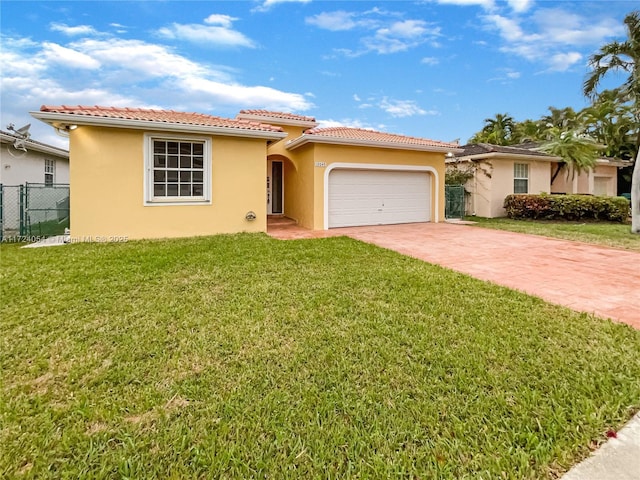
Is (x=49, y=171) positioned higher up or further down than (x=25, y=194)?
higher up

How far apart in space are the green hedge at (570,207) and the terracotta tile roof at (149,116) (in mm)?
14062

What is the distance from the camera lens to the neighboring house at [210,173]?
10.7 metres

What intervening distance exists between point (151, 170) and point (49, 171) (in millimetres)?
10603

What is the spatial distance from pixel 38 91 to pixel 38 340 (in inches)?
625

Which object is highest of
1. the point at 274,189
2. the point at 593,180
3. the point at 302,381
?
the point at 593,180

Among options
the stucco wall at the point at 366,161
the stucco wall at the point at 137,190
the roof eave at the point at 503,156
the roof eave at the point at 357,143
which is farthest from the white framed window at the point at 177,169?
the roof eave at the point at 503,156

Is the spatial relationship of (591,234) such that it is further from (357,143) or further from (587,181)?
(587,181)

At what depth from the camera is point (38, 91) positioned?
15172 mm

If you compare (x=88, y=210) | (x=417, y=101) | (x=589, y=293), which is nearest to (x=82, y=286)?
(x=88, y=210)

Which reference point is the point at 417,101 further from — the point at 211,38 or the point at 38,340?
the point at 38,340

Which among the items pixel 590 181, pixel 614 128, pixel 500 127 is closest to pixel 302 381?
pixel 590 181

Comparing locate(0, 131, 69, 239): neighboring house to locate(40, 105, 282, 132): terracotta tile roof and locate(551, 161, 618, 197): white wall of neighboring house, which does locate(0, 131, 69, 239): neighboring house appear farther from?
locate(551, 161, 618, 197): white wall of neighboring house

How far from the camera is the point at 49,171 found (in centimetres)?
1792

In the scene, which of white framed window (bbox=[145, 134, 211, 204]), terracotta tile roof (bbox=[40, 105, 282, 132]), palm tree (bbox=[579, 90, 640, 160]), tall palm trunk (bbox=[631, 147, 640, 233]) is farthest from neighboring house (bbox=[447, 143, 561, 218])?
white framed window (bbox=[145, 134, 211, 204])
